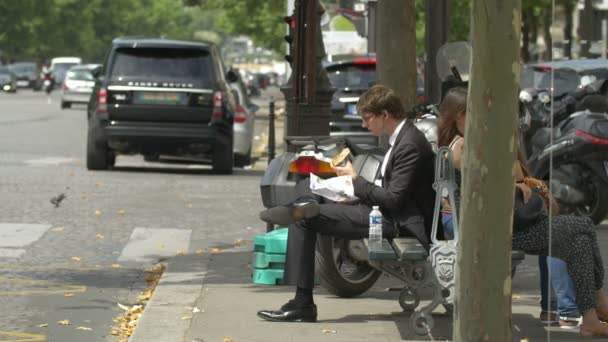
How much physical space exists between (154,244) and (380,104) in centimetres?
534

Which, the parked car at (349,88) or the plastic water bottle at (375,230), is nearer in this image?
the plastic water bottle at (375,230)

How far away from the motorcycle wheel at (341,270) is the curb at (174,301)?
0.80 m

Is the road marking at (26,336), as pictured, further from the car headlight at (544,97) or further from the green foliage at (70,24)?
the green foliage at (70,24)

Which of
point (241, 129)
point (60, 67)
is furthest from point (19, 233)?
point (60, 67)

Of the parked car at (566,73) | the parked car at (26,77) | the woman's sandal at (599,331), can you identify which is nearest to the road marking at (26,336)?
the woman's sandal at (599,331)

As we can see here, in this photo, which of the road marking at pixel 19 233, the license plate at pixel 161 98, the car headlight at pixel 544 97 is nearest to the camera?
the road marking at pixel 19 233

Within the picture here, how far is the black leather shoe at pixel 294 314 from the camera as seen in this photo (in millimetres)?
8867

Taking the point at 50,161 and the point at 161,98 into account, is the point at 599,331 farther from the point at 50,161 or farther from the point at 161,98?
the point at 50,161

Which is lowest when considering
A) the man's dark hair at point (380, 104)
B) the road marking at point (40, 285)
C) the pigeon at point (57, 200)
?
the pigeon at point (57, 200)

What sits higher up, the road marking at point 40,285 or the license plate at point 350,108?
the road marking at point 40,285

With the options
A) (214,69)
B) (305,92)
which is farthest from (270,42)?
(305,92)

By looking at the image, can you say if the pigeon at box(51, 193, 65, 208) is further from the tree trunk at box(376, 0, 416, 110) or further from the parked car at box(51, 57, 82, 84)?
the parked car at box(51, 57, 82, 84)

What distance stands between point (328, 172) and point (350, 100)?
42.1 feet

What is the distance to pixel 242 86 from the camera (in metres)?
26.6
